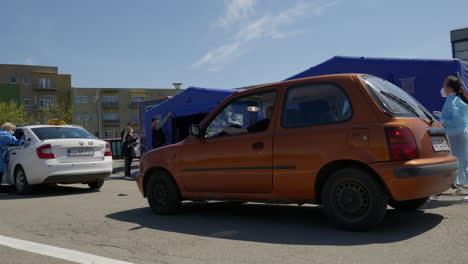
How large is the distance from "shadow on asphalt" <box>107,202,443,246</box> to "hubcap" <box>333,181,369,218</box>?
0.22 metres

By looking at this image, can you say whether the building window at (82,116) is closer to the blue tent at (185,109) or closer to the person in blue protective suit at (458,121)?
the blue tent at (185,109)

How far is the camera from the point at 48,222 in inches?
241

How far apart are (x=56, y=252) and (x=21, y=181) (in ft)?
20.3

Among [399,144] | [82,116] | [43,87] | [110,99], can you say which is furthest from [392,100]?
[110,99]

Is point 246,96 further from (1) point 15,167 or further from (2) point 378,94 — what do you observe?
(1) point 15,167

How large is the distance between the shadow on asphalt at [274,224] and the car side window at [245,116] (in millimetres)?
1171

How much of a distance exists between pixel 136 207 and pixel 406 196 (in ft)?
14.9

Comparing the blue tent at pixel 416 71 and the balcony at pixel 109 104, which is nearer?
the blue tent at pixel 416 71

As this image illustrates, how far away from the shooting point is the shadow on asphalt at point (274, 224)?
14.7 ft

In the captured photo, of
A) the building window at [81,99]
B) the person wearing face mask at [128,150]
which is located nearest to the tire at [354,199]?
the person wearing face mask at [128,150]

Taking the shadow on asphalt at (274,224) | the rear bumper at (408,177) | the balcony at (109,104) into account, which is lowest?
the shadow on asphalt at (274,224)

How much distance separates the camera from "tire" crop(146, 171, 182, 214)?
6244mm

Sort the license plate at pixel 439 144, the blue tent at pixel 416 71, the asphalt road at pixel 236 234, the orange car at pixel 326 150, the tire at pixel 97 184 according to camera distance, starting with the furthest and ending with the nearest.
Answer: the tire at pixel 97 184, the blue tent at pixel 416 71, the license plate at pixel 439 144, the orange car at pixel 326 150, the asphalt road at pixel 236 234

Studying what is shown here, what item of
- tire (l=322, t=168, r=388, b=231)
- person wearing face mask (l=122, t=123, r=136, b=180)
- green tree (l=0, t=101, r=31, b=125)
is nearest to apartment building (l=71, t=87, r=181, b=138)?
green tree (l=0, t=101, r=31, b=125)
